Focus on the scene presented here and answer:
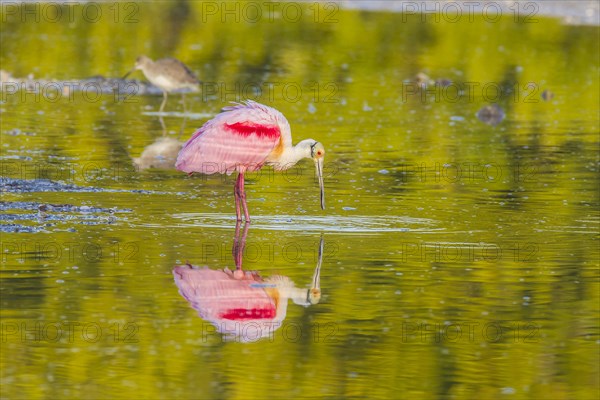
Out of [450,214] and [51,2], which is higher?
[51,2]

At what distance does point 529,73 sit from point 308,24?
32.2 ft

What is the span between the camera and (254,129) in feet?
42.3

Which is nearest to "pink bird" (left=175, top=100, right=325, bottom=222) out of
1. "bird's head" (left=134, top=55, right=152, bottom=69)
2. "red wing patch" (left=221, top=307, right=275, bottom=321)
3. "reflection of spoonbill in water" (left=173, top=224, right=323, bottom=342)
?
"reflection of spoonbill in water" (left=173, top=224, right=323, bottom=342)

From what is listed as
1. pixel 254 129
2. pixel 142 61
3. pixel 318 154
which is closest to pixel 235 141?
pixel 254 129

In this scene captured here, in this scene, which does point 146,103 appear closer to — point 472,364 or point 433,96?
point 433,96

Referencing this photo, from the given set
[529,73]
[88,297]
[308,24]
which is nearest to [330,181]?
[88,297]

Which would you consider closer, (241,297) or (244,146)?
(241,297)

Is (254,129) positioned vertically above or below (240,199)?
above

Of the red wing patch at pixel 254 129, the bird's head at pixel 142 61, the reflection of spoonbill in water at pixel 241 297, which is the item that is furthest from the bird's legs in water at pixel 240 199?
the bird's head at pixel 142 61

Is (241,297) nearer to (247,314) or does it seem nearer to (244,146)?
(247,314)

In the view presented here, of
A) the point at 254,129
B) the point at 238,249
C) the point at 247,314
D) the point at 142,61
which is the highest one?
the point at 142,61

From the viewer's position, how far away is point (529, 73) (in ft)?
89.7

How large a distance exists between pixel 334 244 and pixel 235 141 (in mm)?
1682

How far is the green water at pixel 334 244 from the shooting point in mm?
8305
